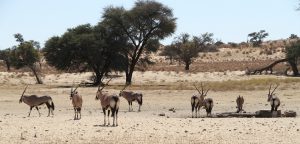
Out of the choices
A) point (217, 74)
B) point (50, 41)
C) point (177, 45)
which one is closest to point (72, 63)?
point (50, 41)

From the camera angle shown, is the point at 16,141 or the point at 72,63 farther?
the point at 72,63

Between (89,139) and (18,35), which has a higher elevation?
(18,35)

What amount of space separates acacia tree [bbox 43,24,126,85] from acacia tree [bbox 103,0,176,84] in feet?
3.73

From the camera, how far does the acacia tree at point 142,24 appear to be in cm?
5638

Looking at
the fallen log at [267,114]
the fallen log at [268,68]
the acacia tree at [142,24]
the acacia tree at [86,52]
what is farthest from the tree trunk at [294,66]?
the fallen log at [267,114]

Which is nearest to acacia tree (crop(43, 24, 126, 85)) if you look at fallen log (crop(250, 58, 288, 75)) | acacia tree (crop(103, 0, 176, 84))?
acacia tree (crop(103, 0, 176, 84))

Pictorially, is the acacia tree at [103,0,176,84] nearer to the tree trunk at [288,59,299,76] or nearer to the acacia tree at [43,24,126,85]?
the acacia tree at [43,24,126,85]

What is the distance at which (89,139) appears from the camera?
16281 mm

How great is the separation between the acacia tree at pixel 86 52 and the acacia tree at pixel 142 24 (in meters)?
1.14

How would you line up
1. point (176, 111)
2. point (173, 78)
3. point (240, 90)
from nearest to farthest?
point (176, 111)
point (240, 90)
point (173, 78)

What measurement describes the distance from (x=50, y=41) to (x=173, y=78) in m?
13.1

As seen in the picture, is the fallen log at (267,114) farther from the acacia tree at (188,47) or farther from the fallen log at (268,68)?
the acacia tree at (188,47)

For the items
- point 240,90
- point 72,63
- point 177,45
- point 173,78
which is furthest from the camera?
point 177,45

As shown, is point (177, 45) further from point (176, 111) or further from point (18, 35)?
point (176, 111)
